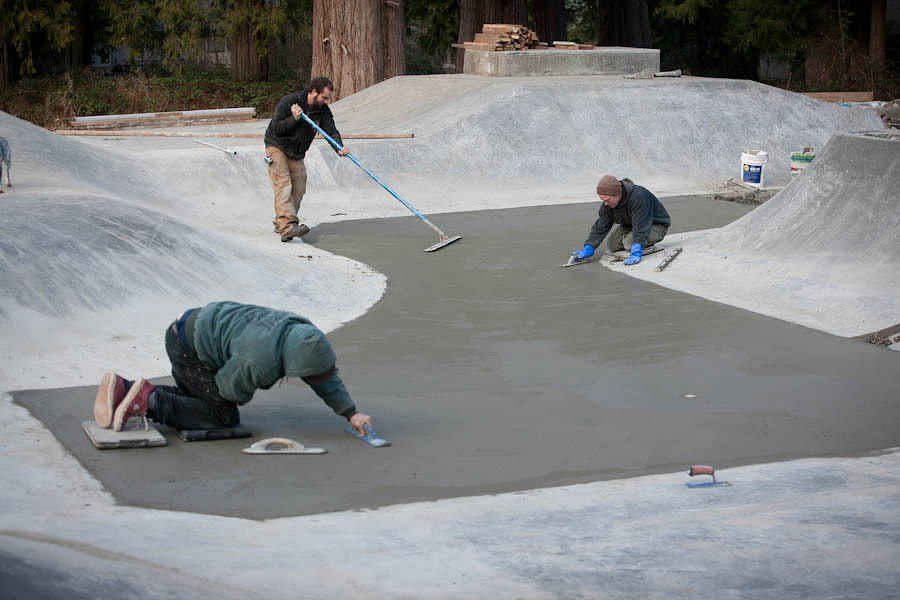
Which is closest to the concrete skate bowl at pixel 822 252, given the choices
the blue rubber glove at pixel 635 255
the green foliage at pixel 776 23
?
the blue rubber glove at pixel 635 255

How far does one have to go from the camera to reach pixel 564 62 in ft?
62.6

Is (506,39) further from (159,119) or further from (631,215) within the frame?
(631,215)

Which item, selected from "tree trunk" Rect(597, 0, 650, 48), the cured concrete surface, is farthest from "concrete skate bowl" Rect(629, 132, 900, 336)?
"tree trunk" Rect(597, 0, 650, 48)

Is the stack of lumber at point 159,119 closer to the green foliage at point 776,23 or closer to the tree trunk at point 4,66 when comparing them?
the tree trunk at point 4,66

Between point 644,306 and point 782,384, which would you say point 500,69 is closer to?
point 644,306

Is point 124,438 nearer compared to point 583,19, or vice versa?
point 124,438

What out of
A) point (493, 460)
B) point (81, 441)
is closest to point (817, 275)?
point (493, 460)

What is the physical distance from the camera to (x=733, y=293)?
862 cm

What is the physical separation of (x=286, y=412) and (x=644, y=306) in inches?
148

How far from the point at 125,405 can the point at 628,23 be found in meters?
23.9

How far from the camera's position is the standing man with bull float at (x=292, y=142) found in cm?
1070

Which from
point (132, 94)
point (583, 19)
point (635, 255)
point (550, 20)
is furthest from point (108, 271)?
point (583, 19)

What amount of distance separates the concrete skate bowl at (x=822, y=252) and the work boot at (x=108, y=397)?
5.23 meters

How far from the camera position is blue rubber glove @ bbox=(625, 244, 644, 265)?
9680 millimetres
